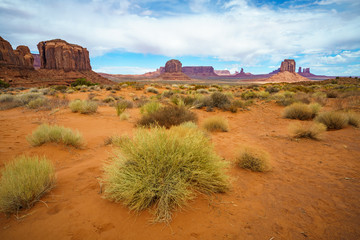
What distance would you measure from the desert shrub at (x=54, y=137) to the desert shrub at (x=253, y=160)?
412 cm

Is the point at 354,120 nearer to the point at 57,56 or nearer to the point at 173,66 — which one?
the point at 57,56

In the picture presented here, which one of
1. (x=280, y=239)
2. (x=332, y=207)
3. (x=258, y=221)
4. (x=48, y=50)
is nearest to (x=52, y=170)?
(x=258, y=221)

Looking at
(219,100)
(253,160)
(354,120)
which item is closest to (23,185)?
(253,160)

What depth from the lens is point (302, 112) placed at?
8.83 m

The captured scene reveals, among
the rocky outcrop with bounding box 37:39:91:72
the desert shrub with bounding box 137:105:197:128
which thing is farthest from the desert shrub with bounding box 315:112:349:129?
the rocky outcrop with bounding box 37:39:91:72

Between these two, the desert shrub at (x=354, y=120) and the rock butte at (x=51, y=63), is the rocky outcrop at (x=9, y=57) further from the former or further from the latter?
the desert shrub at (x=354, y=120)

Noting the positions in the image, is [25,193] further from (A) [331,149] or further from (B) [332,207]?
(A) [331,149]

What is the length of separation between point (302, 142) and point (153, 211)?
18.0 feet

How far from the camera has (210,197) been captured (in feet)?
7.82

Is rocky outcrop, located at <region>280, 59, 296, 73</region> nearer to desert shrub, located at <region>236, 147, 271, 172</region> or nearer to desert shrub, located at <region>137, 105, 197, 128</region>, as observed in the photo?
desert shrub, located at <region>137, 105, 197, 128</region>

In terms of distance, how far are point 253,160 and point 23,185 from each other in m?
3.73

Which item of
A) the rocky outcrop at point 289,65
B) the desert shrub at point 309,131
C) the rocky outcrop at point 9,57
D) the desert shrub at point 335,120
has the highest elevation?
the rocky outcrop at point 289,65

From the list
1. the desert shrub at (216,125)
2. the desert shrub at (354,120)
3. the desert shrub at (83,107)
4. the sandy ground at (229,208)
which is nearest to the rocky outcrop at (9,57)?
the desert shrub at (83,107)

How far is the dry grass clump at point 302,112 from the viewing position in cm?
869
